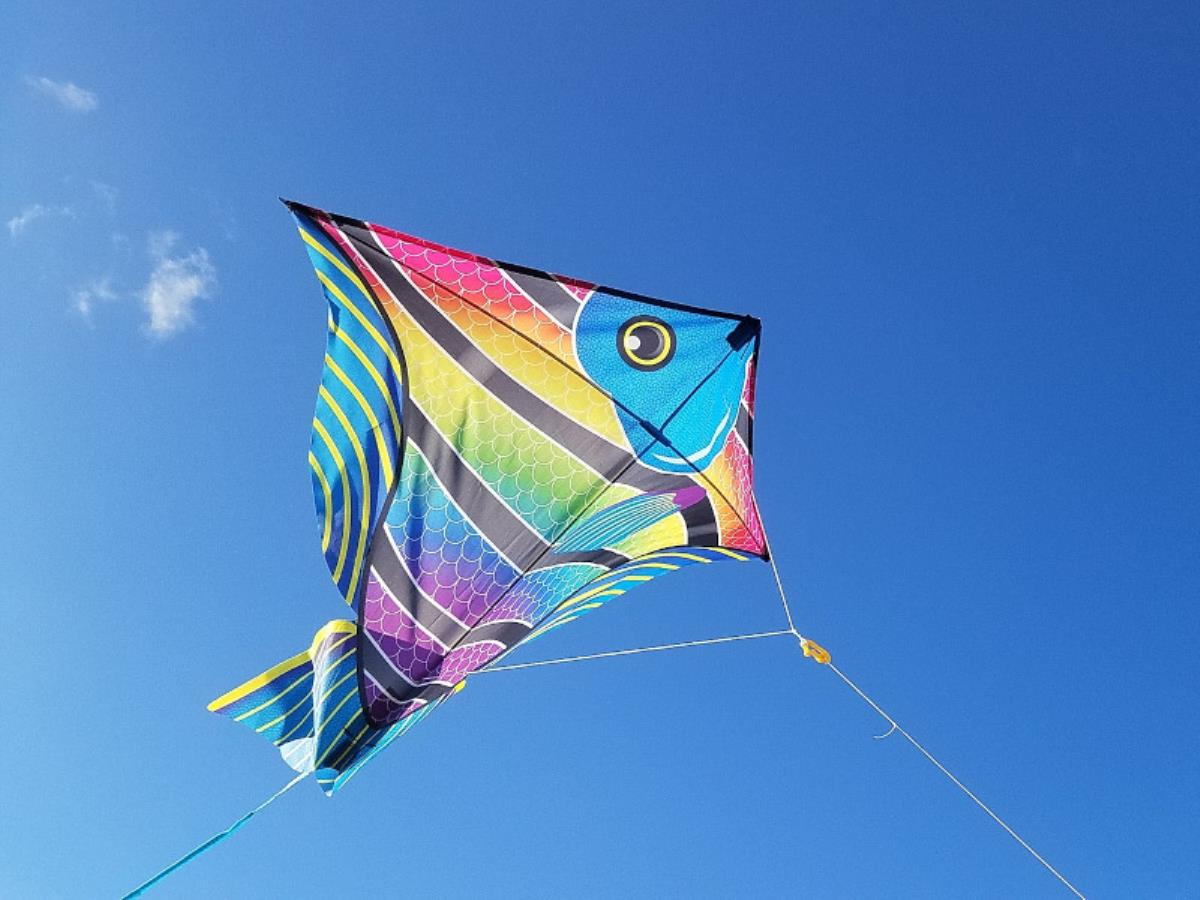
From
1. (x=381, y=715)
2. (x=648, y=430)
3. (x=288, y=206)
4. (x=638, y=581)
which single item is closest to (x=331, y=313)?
(x=288, y=206)

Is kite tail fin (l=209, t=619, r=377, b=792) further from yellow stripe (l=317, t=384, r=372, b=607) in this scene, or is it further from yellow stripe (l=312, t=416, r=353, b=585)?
yellow stripe (l=312, t=416, r=353, b=585)

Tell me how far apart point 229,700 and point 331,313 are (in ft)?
6.30

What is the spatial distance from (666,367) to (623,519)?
88 centimetres

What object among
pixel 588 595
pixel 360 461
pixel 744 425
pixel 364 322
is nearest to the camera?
pixel 364 322

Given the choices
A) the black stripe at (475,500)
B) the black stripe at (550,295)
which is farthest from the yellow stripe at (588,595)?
the black stripe at (550,295)

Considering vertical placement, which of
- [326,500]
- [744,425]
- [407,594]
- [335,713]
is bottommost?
[335,713]

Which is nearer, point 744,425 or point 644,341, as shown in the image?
point 644,341

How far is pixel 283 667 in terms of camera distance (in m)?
3.99

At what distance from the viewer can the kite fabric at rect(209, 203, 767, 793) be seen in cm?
413

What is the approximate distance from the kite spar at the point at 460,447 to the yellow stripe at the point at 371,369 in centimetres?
1

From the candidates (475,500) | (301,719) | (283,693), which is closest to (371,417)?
(475,500)

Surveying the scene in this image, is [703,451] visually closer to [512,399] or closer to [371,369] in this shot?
[512,399]

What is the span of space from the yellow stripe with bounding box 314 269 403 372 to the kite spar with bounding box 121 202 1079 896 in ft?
0.03

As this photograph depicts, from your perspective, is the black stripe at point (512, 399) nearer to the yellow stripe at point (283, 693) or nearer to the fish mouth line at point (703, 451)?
the fish mouth line at point (703, 451)
